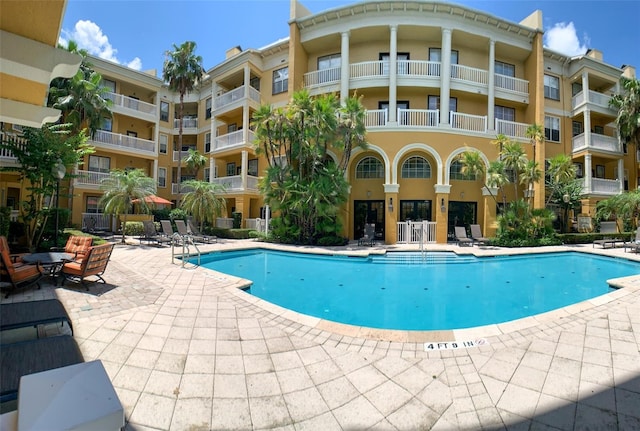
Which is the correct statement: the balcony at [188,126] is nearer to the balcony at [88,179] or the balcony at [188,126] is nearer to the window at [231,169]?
the window at [231,169]

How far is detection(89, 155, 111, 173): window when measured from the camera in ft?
72.9

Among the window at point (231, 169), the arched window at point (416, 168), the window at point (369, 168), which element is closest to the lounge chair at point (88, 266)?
the window at point (369, 168)

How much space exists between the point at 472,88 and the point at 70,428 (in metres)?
22.3

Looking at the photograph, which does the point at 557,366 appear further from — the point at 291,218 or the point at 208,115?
the point at 208,115

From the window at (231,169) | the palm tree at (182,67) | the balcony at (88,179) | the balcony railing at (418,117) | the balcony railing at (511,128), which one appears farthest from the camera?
the window at (231,169)

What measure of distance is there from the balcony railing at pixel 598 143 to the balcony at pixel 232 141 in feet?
77.5

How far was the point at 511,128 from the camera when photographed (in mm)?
19391

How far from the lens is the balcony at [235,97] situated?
2150 centimetres

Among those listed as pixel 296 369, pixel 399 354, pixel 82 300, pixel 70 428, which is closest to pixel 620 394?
pixel 399 354

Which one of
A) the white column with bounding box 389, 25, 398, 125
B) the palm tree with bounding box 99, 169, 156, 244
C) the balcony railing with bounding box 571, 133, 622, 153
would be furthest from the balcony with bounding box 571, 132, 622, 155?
the palm tree with bounding box 99, 169, 156, 244

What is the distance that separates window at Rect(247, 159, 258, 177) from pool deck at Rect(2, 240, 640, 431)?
59.2 feet

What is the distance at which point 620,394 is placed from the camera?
A: 119 inches

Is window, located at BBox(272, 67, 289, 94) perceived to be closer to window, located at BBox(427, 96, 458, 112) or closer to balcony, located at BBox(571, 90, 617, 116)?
window, located at BBox(427, 96, 458, 112)

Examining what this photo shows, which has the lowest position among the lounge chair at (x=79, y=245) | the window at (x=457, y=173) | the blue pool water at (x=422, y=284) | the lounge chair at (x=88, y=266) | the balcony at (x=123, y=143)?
the blue pool water at (x=422, y=284)
